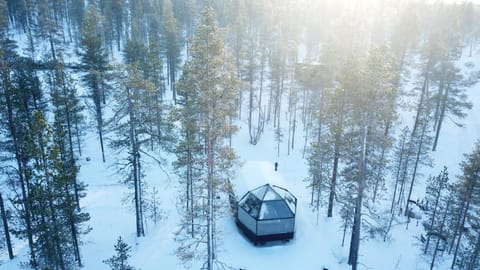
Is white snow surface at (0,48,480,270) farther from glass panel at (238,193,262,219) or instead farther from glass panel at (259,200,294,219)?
glass panel at (259,200,294,219)

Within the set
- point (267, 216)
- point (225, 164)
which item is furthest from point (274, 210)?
point (225, 164)

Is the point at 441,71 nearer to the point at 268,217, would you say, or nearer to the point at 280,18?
the point at 280,18

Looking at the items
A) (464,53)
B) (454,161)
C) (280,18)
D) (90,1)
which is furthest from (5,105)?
(464,53)

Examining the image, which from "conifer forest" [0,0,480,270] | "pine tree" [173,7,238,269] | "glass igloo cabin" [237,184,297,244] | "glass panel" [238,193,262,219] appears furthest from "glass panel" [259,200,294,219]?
"pine tree" [173,7,238,269]

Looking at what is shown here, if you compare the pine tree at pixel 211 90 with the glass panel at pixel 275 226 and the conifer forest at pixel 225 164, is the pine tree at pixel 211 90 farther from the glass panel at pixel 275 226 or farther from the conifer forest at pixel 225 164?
the glass panel at pixel 275 226

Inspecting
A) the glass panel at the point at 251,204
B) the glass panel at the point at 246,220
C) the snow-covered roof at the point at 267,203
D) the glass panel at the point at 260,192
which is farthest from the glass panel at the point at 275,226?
the glass panel at the point at 260,192
